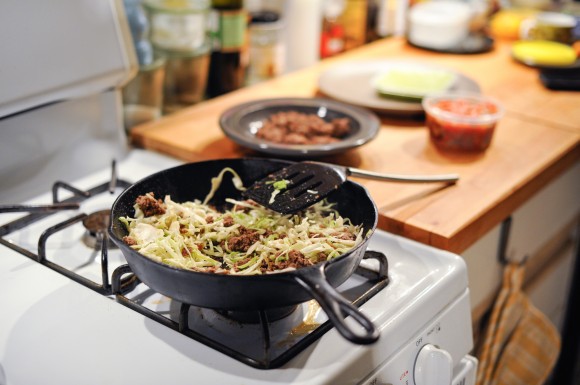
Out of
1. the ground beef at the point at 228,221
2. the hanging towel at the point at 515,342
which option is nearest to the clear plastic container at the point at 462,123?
the hanging towel at the point at 515,342

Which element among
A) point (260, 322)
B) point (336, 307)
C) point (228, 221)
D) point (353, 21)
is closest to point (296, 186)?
point (228, 221)

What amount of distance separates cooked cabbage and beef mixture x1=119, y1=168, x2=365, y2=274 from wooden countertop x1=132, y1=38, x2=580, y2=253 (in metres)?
0.21

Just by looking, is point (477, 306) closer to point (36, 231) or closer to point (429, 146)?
point (429, 146)

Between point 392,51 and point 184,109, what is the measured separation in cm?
71

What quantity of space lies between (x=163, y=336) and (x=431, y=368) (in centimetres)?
34

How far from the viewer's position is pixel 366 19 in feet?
7.18

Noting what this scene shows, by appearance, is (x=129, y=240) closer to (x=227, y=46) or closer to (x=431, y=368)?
(x=431, y=368)

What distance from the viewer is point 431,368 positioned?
2.85ft

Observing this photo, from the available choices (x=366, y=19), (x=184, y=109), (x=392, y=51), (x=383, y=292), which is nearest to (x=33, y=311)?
(x=383, y=292)

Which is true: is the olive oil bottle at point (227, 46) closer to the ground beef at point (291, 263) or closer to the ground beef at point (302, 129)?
the ground beef at point (302, 129)

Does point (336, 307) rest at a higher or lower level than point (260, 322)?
higher

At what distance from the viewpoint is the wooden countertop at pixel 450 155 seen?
1.09 metres

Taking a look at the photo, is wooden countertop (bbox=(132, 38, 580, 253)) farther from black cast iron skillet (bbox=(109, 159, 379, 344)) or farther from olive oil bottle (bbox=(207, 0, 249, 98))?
black cast iron skillet (bbox=(109, 159, 379, 344))

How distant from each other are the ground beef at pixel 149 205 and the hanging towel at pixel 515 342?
716 millimetres
